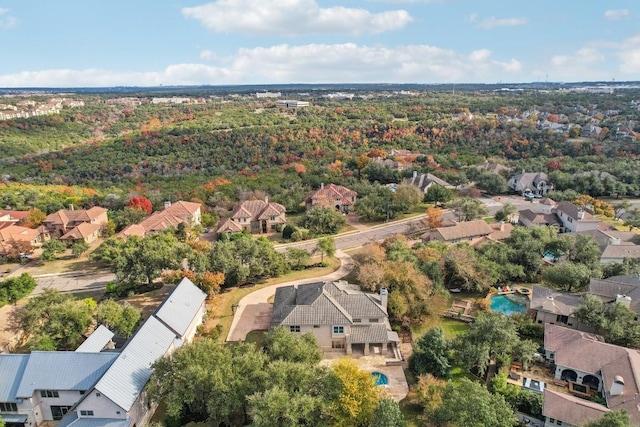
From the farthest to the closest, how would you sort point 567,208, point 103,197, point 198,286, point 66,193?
point 66,193, point 103,197, point 567,208, point 198,286

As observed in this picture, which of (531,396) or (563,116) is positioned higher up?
(563,116)

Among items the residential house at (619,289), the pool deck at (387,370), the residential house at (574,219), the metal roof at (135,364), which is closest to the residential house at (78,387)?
the metal roof at (135,364)

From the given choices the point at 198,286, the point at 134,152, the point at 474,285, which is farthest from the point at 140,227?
Result: the point at 134,152

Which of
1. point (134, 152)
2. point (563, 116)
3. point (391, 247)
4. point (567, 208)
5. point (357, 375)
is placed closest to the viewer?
point (357, 375)

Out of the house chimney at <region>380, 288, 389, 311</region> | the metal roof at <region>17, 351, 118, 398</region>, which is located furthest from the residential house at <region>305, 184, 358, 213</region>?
the metal roof at <region>17, 351, 118, 398</region>

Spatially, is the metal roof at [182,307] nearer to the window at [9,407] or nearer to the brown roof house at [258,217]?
the window at [9,407]

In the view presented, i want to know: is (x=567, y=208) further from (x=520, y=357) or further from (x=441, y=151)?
(x=441, y=151)
